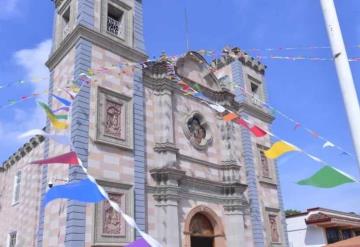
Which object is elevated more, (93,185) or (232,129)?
(232,129)

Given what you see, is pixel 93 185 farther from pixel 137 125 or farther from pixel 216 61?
pixel 216 61

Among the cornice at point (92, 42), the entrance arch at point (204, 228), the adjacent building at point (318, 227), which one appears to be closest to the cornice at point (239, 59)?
the cornice at point (92, 42)

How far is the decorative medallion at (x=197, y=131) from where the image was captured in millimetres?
18219

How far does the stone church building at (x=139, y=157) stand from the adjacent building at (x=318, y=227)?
279 inches

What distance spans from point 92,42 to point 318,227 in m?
20.9

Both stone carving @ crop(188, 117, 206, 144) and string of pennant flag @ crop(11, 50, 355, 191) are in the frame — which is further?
stone carving @ crop(188, 117, 206, 144)

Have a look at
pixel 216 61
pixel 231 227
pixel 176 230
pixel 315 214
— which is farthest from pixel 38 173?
pixel 315 214

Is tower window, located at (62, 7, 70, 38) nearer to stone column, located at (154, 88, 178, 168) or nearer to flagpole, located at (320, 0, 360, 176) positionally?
stone column, located at (154, 88, 178, 168)

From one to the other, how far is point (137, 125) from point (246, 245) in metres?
7.87

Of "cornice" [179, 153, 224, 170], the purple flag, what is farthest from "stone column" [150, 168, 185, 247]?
the purple flag

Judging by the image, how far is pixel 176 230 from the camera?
15.2 metres

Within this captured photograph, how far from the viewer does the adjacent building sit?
27.1 m

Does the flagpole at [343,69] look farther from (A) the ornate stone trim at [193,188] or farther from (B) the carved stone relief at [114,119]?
(A) the ornate stone trim at [193,188]

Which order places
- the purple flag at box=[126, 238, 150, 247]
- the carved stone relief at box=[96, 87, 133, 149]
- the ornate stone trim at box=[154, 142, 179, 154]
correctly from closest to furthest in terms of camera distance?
the purple flag at box=[126, 238, 150, 247] → the carved stone relief at box=[96, 87, 133, 149] → the ornate stone trim at box=[154, 142, 179, 154]
